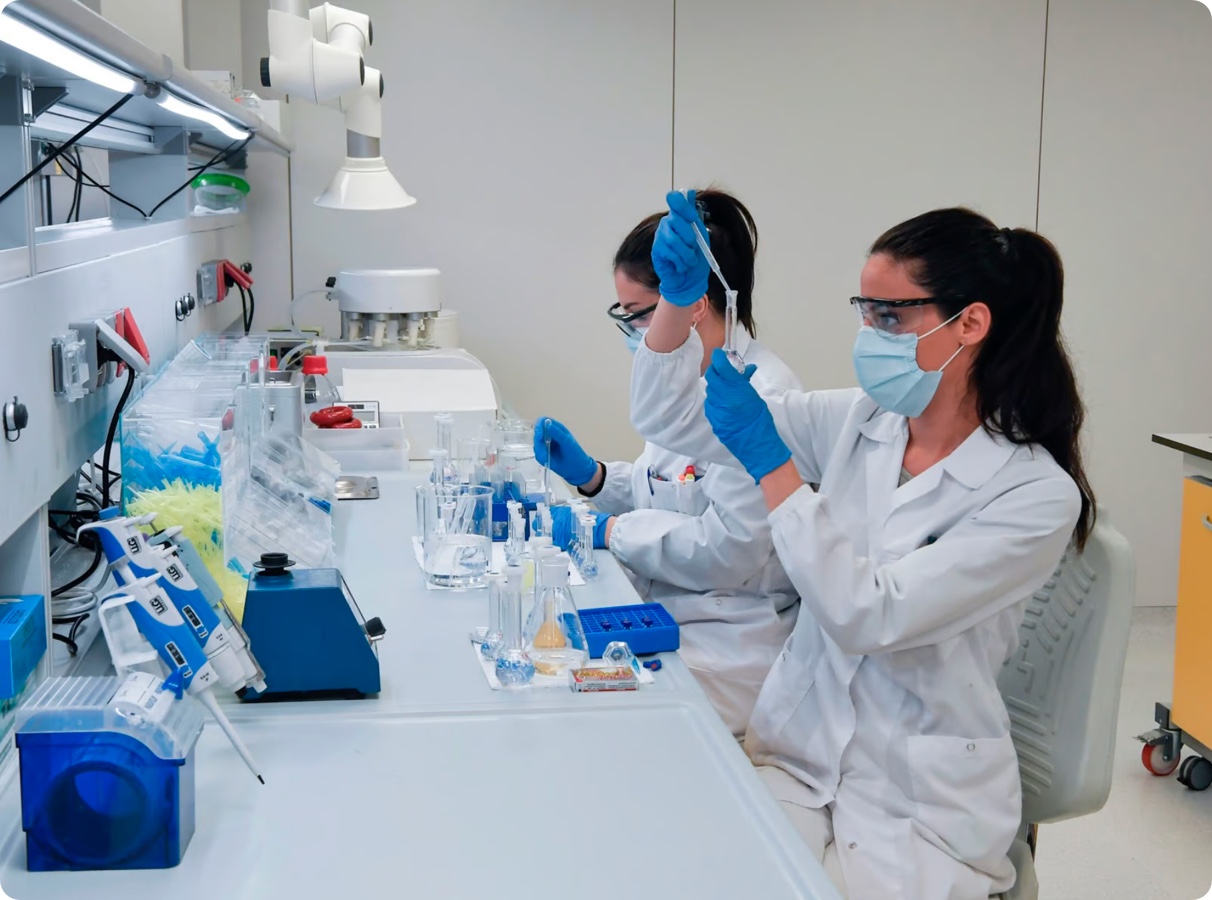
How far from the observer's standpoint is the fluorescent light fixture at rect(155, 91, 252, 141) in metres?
1.81

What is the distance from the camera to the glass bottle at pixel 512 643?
4.97 feet

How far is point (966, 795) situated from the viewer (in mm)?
1584

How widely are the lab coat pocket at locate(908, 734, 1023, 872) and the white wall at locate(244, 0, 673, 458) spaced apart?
289 centimetres

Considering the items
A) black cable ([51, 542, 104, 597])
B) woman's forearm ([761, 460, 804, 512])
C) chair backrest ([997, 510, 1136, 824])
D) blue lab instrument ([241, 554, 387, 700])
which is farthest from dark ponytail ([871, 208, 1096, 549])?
black cable ([51, 542, 104, 597])

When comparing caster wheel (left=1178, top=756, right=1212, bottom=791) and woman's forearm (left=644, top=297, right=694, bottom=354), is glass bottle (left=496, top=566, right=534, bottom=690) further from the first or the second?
caster wheel (left=1178, top=756, right=1212, bottom=791)

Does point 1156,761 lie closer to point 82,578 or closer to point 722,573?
point 722,573

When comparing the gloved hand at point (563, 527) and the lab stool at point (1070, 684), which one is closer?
the lab stool at point (1070, 684)

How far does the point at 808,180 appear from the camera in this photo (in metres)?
4.36

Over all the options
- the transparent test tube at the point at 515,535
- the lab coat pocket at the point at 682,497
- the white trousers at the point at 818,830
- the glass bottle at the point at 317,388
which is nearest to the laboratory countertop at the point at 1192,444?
the lab coat pocket at the point at 682,497

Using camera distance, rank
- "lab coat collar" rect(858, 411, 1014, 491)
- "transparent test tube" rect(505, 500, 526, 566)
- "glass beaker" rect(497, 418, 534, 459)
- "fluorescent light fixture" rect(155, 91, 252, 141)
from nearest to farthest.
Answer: "lab coat collar" rect(858, 411, 1014, 491) → "fluorescent light fixture" rect(155, 91, 252, 141) → "transparent test tube" rect(505, 500, 526, 566) → "glass beaker" rect(497, 418, 534, 459)

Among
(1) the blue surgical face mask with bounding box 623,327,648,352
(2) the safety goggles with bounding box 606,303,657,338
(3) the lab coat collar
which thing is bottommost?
(3) the lab coat collar

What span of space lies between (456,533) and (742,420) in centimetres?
62

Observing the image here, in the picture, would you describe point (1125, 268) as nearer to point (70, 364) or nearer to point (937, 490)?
point (937, 490)

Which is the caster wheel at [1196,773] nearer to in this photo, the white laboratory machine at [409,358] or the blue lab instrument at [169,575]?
the white laboratory machine at [409,358]
